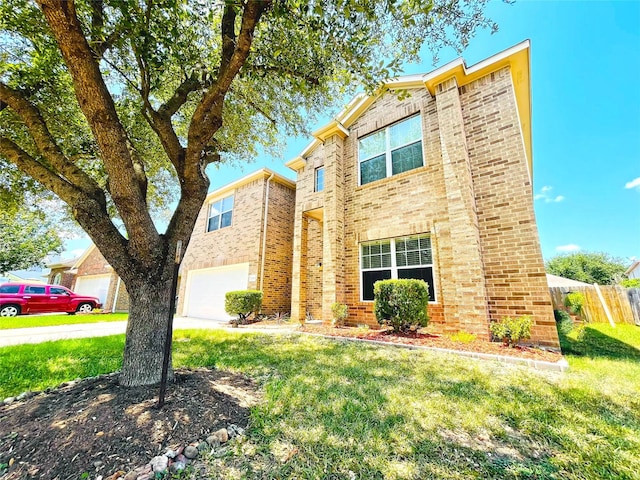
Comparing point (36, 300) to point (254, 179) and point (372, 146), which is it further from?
point (372, 146)

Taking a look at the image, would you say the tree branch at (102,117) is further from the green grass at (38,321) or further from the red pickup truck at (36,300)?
the red pickup truck at (36,300)

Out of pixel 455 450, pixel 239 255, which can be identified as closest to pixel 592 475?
pixel 455 450

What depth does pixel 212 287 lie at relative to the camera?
42.4 feet

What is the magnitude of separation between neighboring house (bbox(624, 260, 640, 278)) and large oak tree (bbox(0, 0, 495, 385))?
4541 centimetres

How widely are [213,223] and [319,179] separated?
22.7 feet

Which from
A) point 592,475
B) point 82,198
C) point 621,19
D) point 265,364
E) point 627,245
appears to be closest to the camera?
point 592,475

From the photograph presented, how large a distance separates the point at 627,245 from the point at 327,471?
5567 cm

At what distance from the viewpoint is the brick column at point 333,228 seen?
8204mm

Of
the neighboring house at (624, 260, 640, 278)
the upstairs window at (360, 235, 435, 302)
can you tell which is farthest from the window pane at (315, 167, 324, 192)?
the neighboring house at (624, 260, 640, 278)

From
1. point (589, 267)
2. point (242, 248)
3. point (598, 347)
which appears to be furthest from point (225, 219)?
point (589, 267)

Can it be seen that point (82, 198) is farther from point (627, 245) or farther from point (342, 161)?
point (627, 245)

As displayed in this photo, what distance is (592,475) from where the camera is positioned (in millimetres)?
1769

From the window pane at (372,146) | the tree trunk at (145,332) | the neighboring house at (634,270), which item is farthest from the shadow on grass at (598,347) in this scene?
the neighboring house at (634,270)

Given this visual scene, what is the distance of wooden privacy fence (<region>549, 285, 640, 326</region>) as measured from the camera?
351 inches
